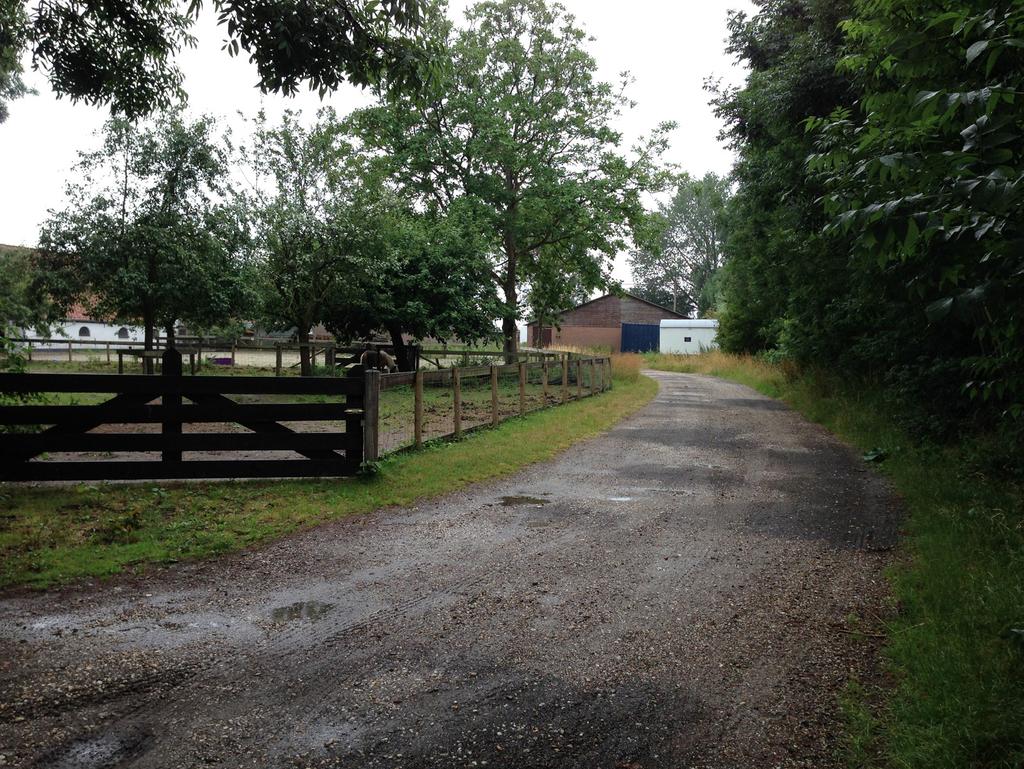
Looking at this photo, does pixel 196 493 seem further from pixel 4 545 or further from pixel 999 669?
pixel 999 669

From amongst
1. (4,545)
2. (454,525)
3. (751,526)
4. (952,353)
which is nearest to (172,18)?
(4,545)

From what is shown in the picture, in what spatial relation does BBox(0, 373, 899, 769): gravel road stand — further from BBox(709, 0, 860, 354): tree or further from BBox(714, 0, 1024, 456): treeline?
BBox(709, 0, 860, 354): tree

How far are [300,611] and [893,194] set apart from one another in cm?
391

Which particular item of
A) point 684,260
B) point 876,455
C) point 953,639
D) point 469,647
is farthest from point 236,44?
point 684,260

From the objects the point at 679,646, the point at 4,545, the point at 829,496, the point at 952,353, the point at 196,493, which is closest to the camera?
the point at 679,646

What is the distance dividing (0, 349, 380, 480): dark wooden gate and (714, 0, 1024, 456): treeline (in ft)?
17.7

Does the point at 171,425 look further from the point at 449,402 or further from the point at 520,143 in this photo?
the point at 520,143

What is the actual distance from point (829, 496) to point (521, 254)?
24.5 m

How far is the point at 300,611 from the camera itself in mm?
4477

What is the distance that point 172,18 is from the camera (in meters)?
7.69

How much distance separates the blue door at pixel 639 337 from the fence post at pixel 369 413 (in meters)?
57.4

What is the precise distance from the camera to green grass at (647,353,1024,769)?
2934 mm

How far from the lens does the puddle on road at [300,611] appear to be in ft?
14.3

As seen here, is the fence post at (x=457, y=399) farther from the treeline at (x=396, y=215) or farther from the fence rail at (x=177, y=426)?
the treeline at (x=396, y=215)
